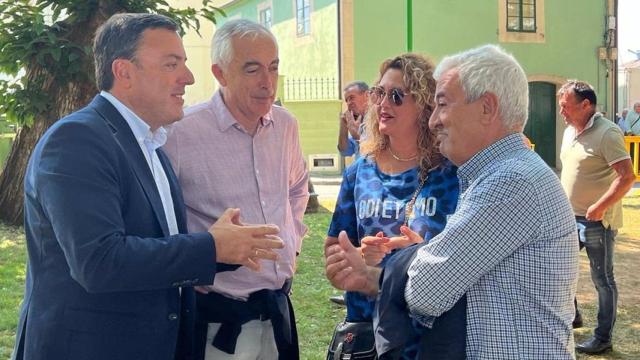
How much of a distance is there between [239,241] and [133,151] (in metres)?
0.45

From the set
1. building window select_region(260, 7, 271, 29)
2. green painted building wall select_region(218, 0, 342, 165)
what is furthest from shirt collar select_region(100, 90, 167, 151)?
building window select_region(260, 7, 271, 29)

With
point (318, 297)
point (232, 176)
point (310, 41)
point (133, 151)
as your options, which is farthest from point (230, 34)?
point (310, 41)

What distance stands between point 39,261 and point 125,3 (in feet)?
16.4

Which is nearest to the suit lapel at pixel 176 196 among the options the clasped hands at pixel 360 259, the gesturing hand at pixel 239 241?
the gesturing hand at pixel 239 241

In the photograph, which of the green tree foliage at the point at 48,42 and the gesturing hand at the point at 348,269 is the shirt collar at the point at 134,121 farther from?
the green tree foliage at the point at 48,42

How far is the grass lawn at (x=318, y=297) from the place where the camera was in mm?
5637

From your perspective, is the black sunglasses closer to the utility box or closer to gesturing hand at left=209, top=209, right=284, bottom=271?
gesturing hand at left=209, top=209, right=284, bottom=271

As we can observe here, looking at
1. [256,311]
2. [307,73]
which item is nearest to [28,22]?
[256,311]

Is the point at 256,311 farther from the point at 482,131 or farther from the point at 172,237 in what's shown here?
the point at 482,131

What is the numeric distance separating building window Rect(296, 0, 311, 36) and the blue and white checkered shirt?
70.8ft

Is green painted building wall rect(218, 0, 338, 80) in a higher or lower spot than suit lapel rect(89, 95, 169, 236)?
higher

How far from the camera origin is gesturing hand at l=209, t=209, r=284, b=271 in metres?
2.19

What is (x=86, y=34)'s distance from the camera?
712 cm

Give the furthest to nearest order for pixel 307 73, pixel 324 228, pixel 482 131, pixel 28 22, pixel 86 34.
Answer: pixel 307 73 → pixel 324 228 → pixel 86 34 → pixel 28 22 → pixel 482 131
